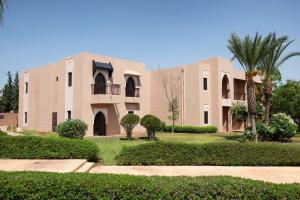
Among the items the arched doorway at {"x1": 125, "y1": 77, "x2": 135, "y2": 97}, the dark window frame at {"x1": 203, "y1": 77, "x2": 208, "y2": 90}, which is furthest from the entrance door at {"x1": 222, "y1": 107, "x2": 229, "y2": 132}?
the arched doorway at {"x1": 125, "y1": 77, "x2": 135, "y2": 97}

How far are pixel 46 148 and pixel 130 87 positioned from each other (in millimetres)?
18020

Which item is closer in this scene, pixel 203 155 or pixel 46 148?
pixel 203 155

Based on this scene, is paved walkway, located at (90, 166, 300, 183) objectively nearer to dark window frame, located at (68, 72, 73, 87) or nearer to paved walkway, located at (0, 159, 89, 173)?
paved walkway, located at (0, 159, 89, 173)

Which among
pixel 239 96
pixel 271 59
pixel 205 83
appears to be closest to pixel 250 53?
pixel 271 59

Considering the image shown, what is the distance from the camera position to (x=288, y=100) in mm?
32531

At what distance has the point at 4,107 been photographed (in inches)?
2156

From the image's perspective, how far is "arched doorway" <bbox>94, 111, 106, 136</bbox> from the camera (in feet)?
87.8

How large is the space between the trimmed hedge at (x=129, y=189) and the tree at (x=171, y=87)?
24.8 meters

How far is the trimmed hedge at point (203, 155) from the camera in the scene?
1143 centimetres

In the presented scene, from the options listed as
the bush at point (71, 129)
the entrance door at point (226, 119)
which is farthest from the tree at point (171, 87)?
the bush at point (71, 129)

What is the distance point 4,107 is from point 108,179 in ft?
180

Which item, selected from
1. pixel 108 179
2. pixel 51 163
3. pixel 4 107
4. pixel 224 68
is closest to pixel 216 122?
pixel 224 68

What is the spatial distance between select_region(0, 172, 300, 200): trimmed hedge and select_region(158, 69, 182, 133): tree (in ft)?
81.2

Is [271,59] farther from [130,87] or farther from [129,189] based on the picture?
[129,189]
